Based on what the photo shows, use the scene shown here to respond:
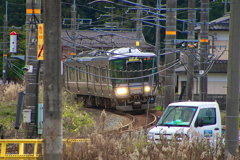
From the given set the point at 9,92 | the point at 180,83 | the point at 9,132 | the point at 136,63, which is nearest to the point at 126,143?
the point at 9,132

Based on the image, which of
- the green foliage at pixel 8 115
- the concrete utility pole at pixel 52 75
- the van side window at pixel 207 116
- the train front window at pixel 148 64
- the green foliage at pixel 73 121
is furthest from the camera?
the train front window at pixel 148 64

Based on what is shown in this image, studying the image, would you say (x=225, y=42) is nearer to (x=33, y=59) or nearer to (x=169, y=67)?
(x=169, y=67)

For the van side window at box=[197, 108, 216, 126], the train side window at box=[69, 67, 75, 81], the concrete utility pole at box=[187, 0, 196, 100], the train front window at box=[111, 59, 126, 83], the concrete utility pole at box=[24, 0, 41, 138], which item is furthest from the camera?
the train side window at box=[69, 67, 75, 81]

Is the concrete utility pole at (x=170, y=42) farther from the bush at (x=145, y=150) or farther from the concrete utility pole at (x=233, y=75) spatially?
the bush at (x=145, y=150)

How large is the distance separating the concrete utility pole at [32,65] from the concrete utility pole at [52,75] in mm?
4728

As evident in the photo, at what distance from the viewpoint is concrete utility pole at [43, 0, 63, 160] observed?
9.61 meters

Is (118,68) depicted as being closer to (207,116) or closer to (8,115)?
(8,115)

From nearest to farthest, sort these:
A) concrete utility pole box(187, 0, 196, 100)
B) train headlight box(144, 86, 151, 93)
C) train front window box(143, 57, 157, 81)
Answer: concrete utility pole box(187, 0, 196, 100) < train front window box(143, 57, 157, 81) < train headlight box(144, 86, 151, 93)

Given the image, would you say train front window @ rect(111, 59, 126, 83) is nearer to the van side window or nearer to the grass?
the van side window

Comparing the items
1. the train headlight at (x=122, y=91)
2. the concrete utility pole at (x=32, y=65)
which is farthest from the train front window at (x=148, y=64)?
the concrete utility pole at (x=32, y=65)

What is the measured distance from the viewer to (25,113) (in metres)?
14.3

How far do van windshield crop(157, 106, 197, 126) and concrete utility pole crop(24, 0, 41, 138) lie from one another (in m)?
3.87

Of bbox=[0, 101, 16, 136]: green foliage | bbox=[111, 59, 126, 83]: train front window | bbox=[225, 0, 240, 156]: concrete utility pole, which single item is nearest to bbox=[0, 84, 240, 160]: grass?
bbox=[225, 0, 240, 156]: concrete utility pole

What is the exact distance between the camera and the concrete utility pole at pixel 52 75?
961 cm
